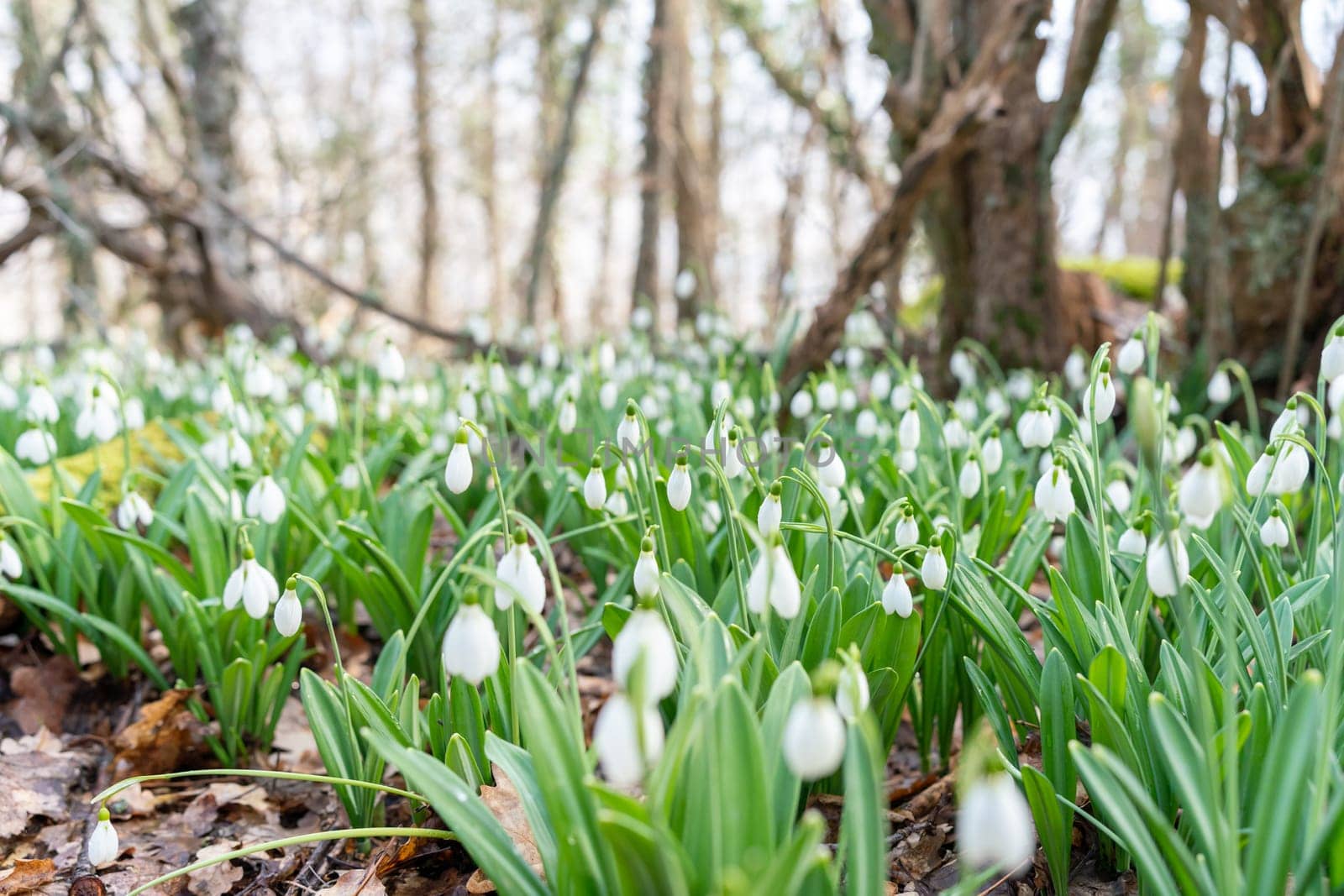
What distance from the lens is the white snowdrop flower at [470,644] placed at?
3.36ft

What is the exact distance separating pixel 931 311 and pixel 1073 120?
3.40m

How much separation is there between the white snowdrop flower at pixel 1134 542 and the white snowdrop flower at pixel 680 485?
0.81m

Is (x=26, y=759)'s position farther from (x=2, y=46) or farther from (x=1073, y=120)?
(x=2, y=46)

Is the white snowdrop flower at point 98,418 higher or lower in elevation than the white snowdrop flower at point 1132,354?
higher

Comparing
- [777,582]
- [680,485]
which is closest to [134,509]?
[680,485]

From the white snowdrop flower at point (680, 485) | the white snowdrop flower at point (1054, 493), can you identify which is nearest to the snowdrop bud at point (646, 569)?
the white snowdrop flower at point (680, 485)

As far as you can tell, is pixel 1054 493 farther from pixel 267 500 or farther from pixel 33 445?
pixel 33 445

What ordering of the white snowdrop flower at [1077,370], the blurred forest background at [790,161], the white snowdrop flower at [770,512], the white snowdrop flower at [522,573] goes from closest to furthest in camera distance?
the white snowdrop flower at [522,573] < the white snowdrop flower at [770,512] < the white snowdrop flower at [1077,370] < the blurred forest background at [790,161]

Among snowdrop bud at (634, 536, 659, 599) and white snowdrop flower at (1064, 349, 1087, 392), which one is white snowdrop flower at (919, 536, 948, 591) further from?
white snowdrop flower at (1064, 349, 1087, 392)

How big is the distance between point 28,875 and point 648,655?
4.69 ft

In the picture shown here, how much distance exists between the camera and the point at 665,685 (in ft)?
2.93

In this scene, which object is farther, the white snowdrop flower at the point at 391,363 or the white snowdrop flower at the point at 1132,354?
the white snowdrop flower at the point at 391,363

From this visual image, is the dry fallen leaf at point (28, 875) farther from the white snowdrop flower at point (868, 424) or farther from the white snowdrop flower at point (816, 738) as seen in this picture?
the white snowdrop flower at point (868, 424)

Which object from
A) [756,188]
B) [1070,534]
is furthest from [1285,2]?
[756,188]
